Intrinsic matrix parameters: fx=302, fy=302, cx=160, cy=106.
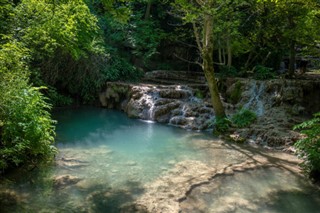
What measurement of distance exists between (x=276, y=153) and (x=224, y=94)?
Answer: 610 centimetres

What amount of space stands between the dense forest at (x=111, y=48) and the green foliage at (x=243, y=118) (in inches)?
26.1

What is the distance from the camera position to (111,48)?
16.5m

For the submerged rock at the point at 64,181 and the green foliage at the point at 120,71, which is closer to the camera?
the submerged rock at the point at 64,181

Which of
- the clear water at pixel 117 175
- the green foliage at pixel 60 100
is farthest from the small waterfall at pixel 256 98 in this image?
the green foliage at pixel 60 100

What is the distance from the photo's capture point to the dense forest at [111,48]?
6168mm

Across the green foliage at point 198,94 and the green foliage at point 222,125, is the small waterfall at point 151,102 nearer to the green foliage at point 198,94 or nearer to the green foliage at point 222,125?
the green foliage at point 198,94

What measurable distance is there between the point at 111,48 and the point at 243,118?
8.66 metres

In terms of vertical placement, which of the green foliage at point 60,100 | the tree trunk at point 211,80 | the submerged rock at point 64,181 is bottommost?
the submerged rock at point 64,181

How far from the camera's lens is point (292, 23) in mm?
13688

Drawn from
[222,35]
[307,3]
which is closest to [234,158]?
[307,3]

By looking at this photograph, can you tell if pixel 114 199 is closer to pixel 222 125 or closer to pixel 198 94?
pixel 222 125

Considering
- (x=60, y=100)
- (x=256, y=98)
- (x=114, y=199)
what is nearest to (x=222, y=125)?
(x=256, y=98)

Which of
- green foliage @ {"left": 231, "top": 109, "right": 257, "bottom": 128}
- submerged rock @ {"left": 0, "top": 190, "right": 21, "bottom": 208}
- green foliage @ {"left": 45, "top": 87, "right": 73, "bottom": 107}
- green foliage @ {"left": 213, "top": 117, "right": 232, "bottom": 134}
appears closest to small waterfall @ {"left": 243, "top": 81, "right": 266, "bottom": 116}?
green foliage @ {"left": 231, "top": 109, "right": 257, "bottom": 128}

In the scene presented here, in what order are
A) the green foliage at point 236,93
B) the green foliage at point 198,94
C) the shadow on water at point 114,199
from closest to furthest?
1. the shadow on water at point 114,199
2. the green foliage at point 236,93
3. the green foliage at point 198,94
